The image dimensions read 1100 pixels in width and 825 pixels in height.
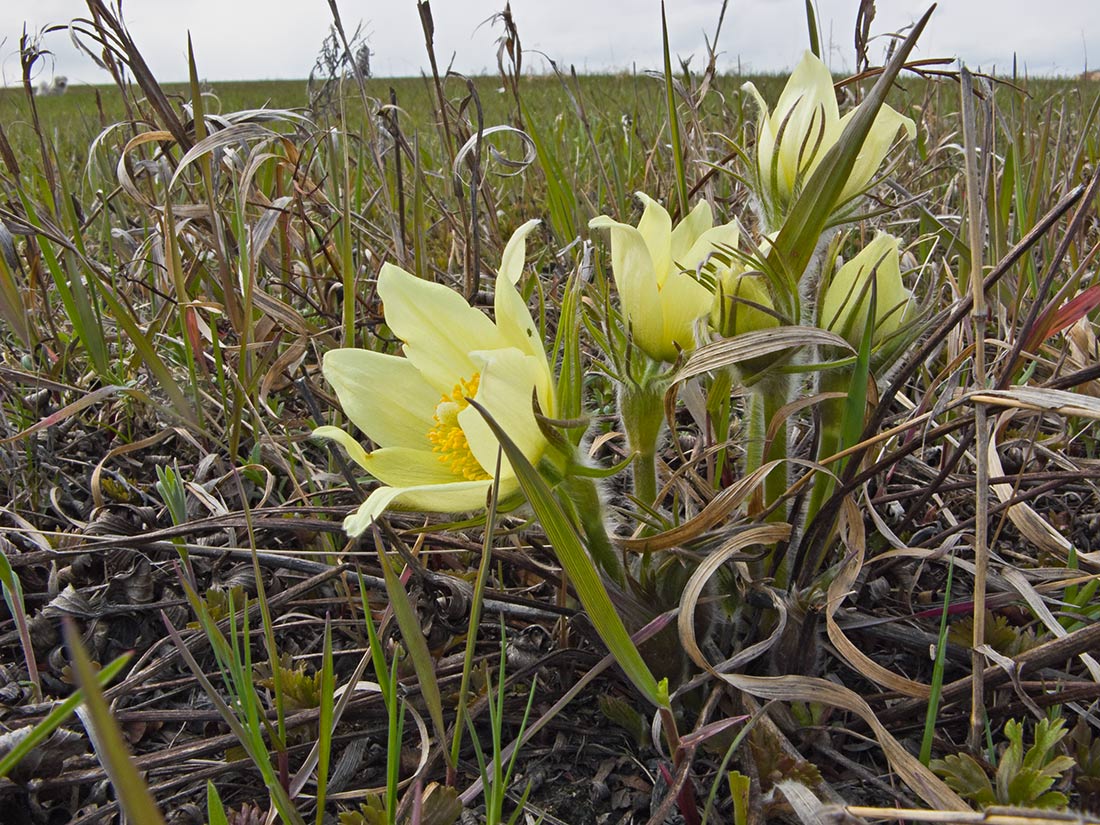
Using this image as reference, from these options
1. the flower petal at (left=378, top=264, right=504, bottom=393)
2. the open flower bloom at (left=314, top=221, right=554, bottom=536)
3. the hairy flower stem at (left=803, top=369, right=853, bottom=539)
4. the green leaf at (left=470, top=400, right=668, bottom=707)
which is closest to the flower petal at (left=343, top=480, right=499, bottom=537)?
the open flower bloom at (left=314, top=221, right=554, bottom=536)

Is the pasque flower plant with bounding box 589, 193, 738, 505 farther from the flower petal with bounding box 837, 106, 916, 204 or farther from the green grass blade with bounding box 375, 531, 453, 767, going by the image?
the green grass blade with bounding box 375, 531, 453, 767

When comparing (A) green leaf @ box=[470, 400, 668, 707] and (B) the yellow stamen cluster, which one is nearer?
(A) green leaf @ box=[470, 400, 668, 707]

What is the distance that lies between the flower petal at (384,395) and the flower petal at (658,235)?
1.10 ft

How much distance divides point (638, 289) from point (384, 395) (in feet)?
1.21

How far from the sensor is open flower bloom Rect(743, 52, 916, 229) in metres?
1.11

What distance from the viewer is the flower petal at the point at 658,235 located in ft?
3.51

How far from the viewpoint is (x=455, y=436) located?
1086 mm

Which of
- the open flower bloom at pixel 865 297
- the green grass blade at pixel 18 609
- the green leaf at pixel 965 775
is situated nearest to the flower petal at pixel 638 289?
the open flower bloom at pixel 865 297

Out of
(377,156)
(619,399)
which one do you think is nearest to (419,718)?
(619,399)

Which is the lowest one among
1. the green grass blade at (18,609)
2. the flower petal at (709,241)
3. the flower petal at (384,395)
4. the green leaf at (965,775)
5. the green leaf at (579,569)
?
the green leaf at (965,775)

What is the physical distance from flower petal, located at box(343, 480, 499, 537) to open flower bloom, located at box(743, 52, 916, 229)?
0.57m

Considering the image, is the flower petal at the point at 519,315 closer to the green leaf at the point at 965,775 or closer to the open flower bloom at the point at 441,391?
the open flower bloom at the point at 441,391

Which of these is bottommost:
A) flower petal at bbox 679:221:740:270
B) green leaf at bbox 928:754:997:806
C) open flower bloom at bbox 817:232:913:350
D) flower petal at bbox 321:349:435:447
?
green leaf at bbox 928:754:997:806

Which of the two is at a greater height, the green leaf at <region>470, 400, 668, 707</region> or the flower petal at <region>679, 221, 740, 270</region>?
the flower petal at <region>679, 221, 740, 270</region>
